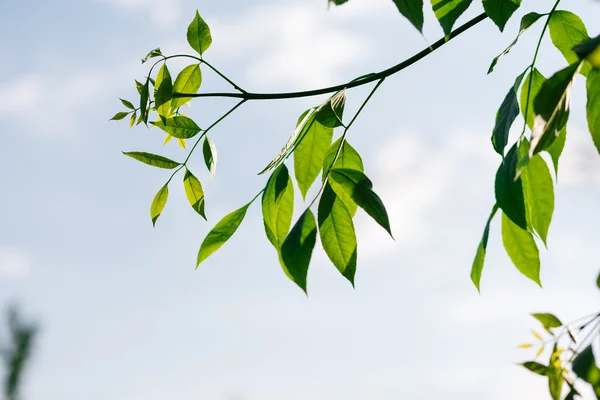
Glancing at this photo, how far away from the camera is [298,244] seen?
465mm

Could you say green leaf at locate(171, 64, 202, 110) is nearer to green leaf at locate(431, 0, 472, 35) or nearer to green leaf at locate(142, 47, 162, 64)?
green leaf at locate(142, 47, 162, 64)

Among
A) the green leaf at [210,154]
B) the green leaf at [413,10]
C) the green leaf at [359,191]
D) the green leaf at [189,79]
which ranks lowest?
the green leaf at [359,191]

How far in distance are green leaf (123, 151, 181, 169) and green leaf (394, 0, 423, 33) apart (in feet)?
1.45

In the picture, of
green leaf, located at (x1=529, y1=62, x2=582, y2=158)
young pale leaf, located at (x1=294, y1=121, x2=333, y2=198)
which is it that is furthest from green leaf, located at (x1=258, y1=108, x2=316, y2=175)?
green leaf, located at (x1=529, y1=62, x2=582, y2=158)

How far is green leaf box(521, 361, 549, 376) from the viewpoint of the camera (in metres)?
0.45

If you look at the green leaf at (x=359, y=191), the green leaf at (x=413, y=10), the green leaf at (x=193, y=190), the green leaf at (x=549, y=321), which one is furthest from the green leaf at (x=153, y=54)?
the green leaf at (x=549, y=321)

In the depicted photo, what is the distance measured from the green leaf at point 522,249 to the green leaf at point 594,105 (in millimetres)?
120

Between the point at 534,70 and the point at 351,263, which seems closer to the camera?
the point at 351,263

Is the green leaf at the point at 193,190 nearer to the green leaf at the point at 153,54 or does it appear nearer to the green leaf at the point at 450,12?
the green leaf at the point at 153,54

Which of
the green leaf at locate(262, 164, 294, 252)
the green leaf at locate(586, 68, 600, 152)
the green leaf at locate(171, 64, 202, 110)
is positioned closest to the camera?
the green leaf at locate(586, 68, 600, 152)

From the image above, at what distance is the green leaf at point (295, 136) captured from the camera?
0.67 m

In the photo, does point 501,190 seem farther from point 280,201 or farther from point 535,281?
point 280,201

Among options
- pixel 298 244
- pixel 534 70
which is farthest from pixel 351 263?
pixel 534 70

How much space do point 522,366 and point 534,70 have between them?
1.17 ft
